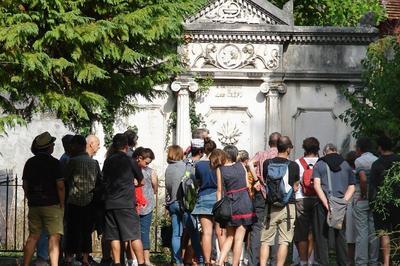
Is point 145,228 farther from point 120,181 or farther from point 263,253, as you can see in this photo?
point 263,253

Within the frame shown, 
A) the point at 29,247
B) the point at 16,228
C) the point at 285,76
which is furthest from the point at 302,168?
the point at 285,76

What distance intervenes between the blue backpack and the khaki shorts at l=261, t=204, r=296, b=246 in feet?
0.64

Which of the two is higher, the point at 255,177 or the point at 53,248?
the point at 255,177

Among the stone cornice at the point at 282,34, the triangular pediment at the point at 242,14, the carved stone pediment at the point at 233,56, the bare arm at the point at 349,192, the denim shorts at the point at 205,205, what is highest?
the triangular pediment at the point at 242,14

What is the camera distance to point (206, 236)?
1619 centimetres

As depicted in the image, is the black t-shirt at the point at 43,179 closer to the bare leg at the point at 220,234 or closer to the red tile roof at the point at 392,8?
the bare leg at the point at 220,234

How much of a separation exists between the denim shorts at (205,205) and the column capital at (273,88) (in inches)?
344

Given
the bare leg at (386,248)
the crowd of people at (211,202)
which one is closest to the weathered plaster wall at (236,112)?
the crowd of people at (211,202)

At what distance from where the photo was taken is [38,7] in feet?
46.0

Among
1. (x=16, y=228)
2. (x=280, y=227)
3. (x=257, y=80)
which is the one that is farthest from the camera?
(x=257, y=80)

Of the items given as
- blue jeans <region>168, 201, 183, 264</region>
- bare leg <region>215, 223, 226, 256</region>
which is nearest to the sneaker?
blue jeans <region>168, 201, 183, 264</region>

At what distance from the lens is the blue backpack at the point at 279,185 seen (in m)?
15.8

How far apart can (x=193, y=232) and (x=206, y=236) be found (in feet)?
1.74

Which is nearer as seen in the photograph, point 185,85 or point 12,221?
point 12,221
